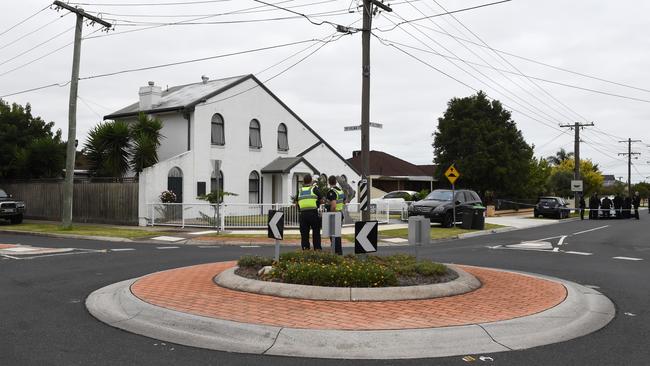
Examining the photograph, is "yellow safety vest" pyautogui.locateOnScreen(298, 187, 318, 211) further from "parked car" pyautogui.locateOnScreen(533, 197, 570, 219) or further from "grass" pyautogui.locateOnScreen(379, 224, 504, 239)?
"parked car" pyautogui.locateOnScreen(533, 197, 570, 219)

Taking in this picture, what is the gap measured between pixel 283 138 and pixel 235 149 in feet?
13.3

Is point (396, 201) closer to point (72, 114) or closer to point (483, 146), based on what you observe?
point (483, 146)

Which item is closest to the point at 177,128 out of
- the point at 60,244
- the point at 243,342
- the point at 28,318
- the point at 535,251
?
the point at 60,244

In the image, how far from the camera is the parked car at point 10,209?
24.5 m

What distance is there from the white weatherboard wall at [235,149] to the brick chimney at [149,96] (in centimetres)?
161

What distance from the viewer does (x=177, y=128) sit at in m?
26.5

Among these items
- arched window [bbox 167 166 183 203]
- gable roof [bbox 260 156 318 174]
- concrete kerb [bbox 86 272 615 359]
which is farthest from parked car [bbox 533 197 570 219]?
concrete kerb [bbox 86 272 615 359]

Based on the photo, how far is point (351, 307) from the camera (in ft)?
21.5

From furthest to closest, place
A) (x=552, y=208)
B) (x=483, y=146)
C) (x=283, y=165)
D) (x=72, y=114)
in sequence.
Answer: (x=483, y=146)
(x=552, y=208)
(x=283, y=165)
(x=72, y=114)

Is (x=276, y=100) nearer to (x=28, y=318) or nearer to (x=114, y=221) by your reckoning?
(x=114, y=221)

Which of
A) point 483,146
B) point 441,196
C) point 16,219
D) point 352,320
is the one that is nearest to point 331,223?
point 352,320

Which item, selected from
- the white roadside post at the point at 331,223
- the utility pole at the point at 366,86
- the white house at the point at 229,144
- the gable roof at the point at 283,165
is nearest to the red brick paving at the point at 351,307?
the white roadside post at the point at 331,223

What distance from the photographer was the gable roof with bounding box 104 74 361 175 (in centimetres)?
2626

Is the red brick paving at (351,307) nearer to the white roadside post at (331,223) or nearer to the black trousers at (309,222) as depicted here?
the white roadside post at (331,223)
